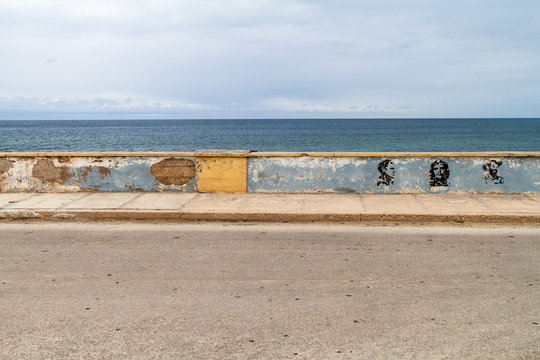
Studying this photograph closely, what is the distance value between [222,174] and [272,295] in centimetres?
555

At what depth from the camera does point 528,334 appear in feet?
12.8

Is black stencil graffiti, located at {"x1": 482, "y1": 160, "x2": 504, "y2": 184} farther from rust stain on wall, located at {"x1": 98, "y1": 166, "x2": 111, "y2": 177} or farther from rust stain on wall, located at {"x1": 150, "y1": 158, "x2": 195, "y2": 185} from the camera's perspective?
rust stain on wall, located at {"x1": 98, "y1": 166, "x2": 111, "y2": 177}

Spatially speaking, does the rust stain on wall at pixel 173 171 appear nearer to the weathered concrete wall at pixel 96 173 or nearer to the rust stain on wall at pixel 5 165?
the weathered concrete wall at pixel 96 173

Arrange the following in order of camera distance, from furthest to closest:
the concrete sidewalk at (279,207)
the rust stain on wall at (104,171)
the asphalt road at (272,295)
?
the rust stain on wall at (104,171) < the concrete sidewalk at (279,207) < the asphalt road at (272,295)

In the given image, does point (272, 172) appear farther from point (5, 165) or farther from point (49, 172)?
point (5, 165)

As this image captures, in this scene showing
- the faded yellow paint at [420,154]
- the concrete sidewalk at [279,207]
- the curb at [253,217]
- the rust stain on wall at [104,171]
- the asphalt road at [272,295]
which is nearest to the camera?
the asphalt road at [272,295]

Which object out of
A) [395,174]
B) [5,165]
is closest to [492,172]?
[395,174]

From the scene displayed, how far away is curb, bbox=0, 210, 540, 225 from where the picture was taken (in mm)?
7977

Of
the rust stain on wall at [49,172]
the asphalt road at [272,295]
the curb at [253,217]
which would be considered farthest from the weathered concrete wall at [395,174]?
the rust stain on wall at [49,172]

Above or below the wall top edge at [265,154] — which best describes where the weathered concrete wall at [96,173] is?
below

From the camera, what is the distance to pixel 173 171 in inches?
398

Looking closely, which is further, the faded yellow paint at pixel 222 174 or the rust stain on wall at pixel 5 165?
the rust stain on wall at pixel 5 165

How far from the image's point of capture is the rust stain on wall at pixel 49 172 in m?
10.2

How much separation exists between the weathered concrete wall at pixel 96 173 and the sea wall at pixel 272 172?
0.02 metres
